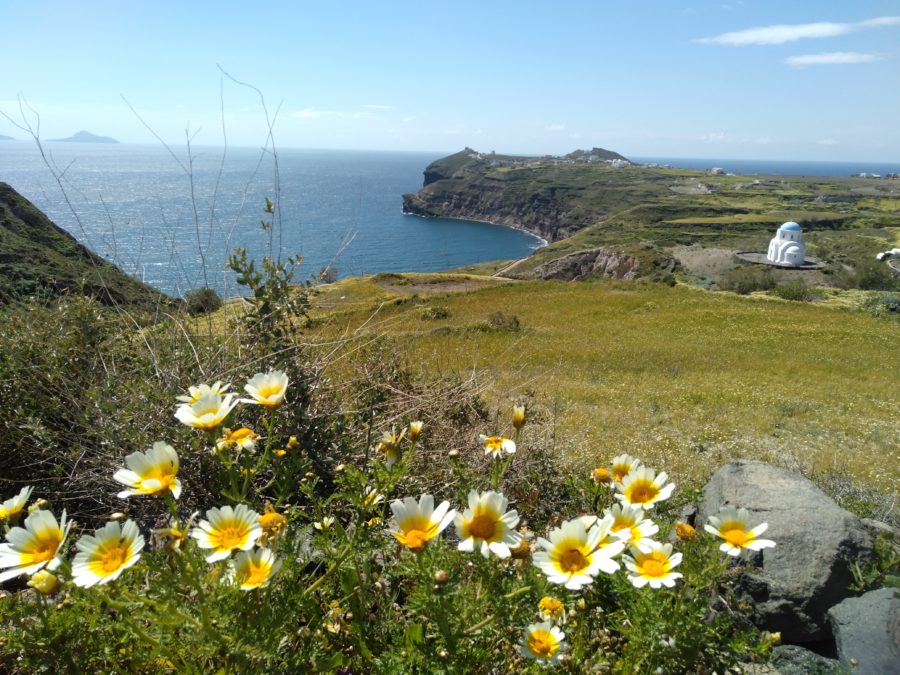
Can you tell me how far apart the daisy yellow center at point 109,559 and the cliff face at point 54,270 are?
2381mm

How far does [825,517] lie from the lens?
308cm

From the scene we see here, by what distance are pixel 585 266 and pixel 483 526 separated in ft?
157

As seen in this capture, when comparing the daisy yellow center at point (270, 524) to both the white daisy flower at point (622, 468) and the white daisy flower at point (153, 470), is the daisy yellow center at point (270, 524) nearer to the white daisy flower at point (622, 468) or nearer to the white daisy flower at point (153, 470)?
the white daisy flower at point (153, 470)

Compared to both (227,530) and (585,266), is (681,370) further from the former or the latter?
(585,266)

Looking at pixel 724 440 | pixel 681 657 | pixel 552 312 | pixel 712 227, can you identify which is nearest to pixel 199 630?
pixel 681 657

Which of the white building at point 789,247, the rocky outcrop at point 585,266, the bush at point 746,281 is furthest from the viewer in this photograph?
the rocky outcrop at point 585,266

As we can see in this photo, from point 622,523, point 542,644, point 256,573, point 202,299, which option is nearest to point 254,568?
point 256,573

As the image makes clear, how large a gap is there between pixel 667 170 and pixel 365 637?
17362 centimetres

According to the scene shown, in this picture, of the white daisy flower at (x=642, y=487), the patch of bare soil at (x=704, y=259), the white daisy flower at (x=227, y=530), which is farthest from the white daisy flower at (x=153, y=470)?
the patch of bare soil at (x=704, y=259)

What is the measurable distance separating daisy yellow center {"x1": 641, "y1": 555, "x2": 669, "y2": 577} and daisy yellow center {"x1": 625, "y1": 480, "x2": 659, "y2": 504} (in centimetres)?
23

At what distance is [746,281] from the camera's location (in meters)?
31.8

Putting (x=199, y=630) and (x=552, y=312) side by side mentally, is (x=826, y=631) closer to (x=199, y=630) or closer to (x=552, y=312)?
(x=199, y=630)

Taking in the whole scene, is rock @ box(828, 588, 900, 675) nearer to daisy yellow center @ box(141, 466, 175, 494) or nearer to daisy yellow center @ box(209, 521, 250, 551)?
daisy yellow center @ box(209, 521, 250, 551)

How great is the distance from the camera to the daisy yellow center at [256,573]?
3.92 feet
